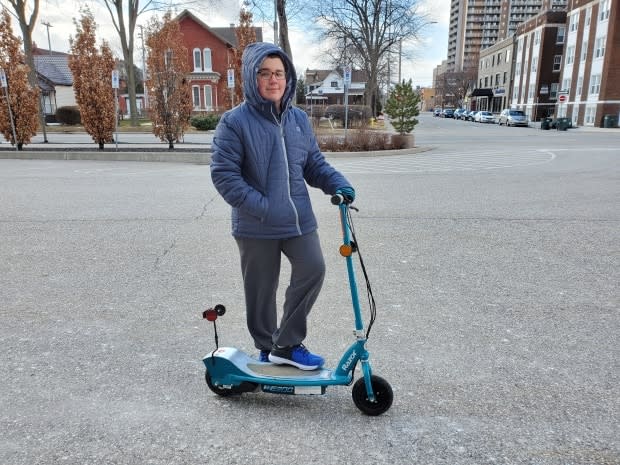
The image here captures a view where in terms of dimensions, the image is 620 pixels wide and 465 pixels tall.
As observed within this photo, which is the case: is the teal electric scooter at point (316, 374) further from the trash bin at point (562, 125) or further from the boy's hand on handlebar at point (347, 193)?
Result: the trash bin at point (562, 125)

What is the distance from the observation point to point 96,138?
1831cm

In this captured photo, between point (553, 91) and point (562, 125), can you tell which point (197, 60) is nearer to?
point (562, 125)

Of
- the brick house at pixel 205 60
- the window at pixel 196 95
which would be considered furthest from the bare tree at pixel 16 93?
the window at pixel 196 95

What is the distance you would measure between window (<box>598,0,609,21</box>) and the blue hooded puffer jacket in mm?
54195

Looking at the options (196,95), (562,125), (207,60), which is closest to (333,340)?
(562,125)

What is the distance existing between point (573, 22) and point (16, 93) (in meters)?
54.9

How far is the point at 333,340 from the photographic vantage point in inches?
139

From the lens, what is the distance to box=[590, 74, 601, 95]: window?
153 feet

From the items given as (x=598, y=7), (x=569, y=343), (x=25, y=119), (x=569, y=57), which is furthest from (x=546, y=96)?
(x=569, y=343)

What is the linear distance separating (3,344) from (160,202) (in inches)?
213

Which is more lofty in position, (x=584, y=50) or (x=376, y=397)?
(x=584, y=50)

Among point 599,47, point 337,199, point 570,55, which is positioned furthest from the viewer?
point 570,55

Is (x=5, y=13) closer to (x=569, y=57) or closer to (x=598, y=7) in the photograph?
(x=598, y=7)

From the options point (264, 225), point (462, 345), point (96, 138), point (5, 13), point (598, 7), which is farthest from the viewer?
point (598, 7)
